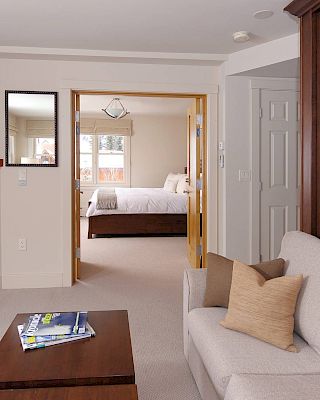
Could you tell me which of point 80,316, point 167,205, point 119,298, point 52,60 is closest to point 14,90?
point 52,60

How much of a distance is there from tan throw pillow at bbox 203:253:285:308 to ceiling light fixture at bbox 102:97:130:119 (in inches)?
200

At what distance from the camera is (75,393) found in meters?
1.47

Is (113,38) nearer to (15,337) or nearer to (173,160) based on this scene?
(15,337)

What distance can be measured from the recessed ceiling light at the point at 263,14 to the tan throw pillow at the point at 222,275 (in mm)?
1870

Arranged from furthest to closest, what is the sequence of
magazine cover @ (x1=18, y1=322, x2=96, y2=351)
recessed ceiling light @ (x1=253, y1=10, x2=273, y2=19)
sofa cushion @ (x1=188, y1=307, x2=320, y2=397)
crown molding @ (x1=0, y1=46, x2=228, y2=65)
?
crown molding @ (x1=0, y1=46, x2=228, y2=65)
recessed ceiling light @ (x1=253, y1=10, x2=273, y2=19)
magazine cover @ (x1=18, y1=322, x2=96, y2=351)
sofa cushion @ (x1=188, y1=307, x2=320, y2=397)

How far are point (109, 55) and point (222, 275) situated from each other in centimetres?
264

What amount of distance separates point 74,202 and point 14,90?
1277mm

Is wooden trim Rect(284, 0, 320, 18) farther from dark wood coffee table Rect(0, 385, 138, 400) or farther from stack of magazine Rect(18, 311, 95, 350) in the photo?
dark wood coffee table Rect(0, 385, 138, 400)

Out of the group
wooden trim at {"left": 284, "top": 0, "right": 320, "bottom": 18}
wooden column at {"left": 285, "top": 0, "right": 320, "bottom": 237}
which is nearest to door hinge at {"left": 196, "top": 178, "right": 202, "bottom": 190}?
wooden column at {"left": 285, "top": 0, "right": 320, "bottom": 237}

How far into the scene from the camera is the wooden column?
2771mm

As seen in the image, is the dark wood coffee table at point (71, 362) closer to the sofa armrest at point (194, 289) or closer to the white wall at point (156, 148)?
the sofa armrest at point (194, 289)

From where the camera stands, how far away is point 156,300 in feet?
12.7

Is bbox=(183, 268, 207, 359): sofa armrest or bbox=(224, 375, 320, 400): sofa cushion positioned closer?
bbox=(224, 375, 320, 400): sofa cushion

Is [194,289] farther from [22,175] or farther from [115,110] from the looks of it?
[115,110]
